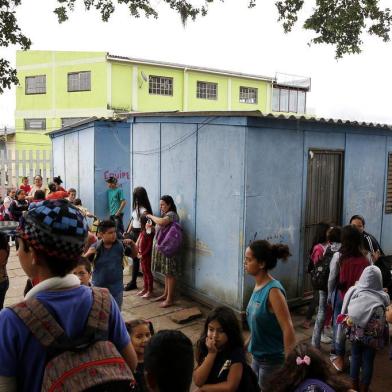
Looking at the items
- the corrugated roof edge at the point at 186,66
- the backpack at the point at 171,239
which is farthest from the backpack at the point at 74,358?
the corrugated roof edge at the point at 186,66

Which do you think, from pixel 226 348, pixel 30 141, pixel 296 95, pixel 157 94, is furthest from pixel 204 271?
pixel 296 95

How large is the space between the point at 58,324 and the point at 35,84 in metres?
27.4

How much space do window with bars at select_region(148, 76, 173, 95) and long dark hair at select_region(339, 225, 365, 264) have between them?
22469mm

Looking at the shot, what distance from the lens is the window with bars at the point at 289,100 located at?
102 ft

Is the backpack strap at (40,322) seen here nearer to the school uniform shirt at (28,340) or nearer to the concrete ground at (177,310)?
the school uniform shirt at (28,340)

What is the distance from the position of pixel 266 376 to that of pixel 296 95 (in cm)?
3032

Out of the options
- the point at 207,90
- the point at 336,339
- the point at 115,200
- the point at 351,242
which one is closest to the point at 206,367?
the point at 351,242

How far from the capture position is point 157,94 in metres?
25.6

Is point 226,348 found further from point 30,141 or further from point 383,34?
point 30,141

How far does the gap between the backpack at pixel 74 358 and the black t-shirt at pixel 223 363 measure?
1228 millimetres

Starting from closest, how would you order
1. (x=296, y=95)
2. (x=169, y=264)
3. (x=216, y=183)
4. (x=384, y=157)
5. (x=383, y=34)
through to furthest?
(x=216, y=183) → (x=169, y=264) → (x=384, y=157) → (x=383, y=34) → (x=296, y=95)

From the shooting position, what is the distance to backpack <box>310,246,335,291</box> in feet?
15.5

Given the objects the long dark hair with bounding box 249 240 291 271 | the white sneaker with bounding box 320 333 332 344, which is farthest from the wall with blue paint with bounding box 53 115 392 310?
the long dark hair with bounding box 249 240 291 271

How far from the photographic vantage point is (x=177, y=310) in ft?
20.5
